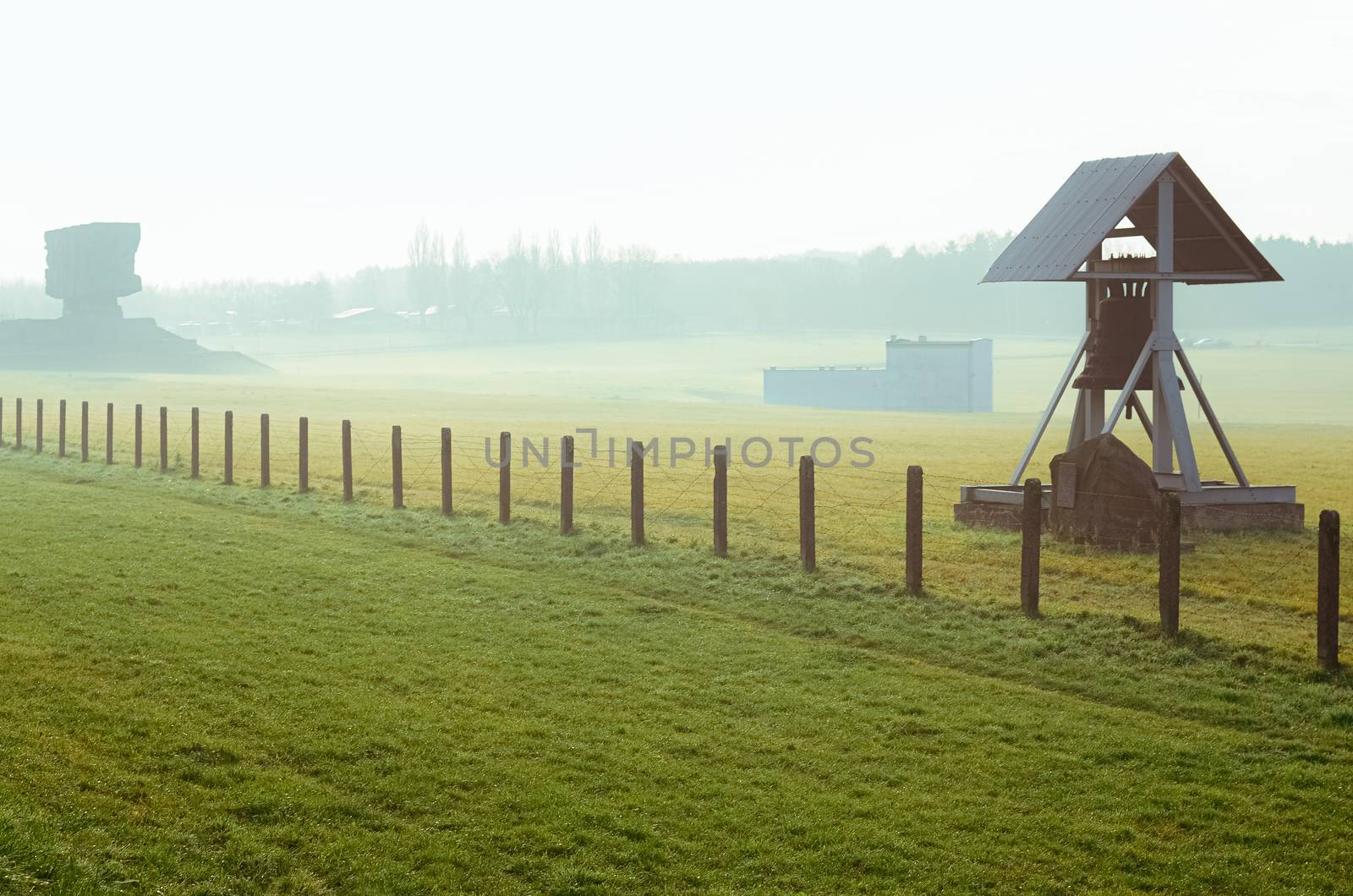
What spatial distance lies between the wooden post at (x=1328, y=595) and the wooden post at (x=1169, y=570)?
1093 millimetres

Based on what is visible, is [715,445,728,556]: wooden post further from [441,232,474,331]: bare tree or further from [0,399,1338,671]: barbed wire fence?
[441,232,474,331]: bare tree

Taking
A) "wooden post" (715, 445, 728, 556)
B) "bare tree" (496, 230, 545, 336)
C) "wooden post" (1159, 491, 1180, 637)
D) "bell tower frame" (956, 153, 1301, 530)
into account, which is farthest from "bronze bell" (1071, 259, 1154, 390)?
"bare tree" (496, 230, 545, 336)

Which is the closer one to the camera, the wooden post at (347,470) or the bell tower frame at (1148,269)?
the bell tower frame at (1148,269)

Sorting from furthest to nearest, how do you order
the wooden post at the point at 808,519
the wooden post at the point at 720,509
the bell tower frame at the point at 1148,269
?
1. the bell tower frame at the point at 1148,269
2. the wooden post at the point at 720,509
3. the wooden post at the point at 808,519

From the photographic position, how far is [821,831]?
6820 millimetres

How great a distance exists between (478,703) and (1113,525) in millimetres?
9579

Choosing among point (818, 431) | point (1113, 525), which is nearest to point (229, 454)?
point (1113, 525)

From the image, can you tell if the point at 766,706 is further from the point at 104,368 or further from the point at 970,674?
the point at 104,368

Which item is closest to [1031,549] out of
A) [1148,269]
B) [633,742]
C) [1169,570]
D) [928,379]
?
[1169,570]

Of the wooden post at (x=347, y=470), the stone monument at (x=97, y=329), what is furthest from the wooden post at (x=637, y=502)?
the stone monument at (x=97, y=329)

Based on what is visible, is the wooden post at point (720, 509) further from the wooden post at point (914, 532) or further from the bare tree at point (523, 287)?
the bare tree at point (523, 287)

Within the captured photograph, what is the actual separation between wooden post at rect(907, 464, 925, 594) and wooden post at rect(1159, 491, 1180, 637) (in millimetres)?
2470

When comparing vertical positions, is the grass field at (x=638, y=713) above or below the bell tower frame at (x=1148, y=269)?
below

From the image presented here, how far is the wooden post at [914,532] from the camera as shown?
Result: 1311 cm
